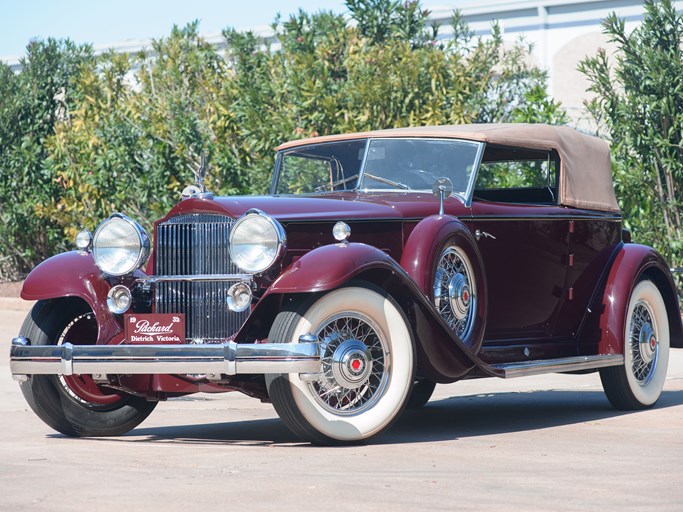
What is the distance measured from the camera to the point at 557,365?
7391 millimetres

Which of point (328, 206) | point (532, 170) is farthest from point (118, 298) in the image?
point (532, 170)

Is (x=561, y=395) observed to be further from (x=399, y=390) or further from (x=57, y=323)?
(x=57, y=323)

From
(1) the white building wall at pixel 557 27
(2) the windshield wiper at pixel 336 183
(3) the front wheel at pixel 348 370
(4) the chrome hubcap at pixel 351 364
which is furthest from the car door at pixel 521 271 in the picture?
(1) the white building wall at pixel 557 27

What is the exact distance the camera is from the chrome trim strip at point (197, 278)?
6363mm

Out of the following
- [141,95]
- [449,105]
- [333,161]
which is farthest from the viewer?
[141,95]

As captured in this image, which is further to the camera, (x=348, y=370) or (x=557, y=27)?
(x=557, y=27)

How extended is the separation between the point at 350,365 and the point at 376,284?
49 centimetres

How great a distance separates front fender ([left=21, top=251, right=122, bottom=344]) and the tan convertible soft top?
2067mm

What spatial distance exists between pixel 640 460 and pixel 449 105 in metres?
11.5

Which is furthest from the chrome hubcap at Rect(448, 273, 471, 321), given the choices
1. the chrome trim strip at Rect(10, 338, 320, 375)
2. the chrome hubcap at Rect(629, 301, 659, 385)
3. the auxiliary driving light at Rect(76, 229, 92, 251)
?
the auxiliary driving light at Rect(76, 229, 92, 251)

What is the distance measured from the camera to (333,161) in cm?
799

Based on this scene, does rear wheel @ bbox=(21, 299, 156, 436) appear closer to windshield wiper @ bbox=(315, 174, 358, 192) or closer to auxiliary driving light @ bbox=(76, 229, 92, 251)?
auxiliary driving light @ bbox=(76, 229, 92, 251)

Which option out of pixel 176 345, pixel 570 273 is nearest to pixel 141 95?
pixel 570 273

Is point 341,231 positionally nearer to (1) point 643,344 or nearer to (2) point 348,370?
(2) point 348,370
